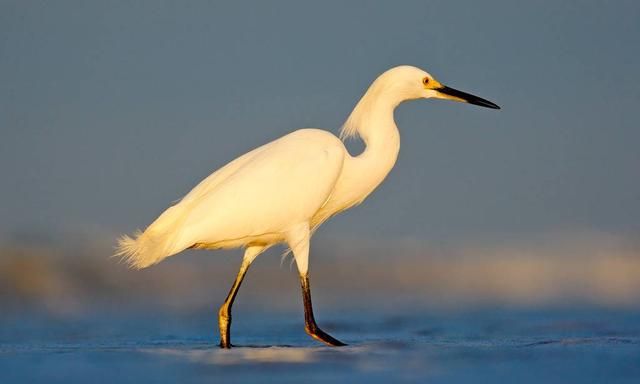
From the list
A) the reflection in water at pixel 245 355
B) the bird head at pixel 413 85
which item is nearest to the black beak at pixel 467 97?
the bird head at pixel 413 85

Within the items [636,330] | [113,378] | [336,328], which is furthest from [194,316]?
[113,378]

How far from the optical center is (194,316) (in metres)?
17.5

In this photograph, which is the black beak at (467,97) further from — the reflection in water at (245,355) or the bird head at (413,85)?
the reflection in water at (245,355)

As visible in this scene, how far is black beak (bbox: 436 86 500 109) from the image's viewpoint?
14.7 metres

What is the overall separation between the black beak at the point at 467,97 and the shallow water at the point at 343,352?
247cm

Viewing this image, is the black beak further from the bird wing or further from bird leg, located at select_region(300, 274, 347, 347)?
bird leg, located at select_region(300, 274, 347, 347)

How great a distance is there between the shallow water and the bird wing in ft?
3.82

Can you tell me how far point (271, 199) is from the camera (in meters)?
13.5

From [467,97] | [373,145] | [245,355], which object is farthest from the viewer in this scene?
[467,97]

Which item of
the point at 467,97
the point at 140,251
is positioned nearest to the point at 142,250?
the point at 140,251

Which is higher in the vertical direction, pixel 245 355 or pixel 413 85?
pixel 413 85

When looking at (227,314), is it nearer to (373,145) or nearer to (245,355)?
(245,355)

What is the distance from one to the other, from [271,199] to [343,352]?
5.93 feet

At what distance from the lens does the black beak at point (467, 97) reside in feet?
48.1
